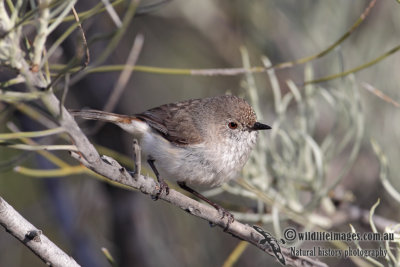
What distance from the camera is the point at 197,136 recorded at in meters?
2.84

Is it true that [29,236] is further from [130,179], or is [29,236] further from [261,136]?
[261,136]

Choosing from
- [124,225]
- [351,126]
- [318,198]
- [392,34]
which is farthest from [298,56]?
[124,225]

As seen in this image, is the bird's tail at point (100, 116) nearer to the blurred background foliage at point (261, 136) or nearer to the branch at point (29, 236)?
the blurred background foliage at point (261, 136)

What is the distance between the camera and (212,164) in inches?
105

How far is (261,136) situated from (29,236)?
158 cm

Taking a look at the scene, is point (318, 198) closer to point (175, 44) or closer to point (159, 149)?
point (159, 149)

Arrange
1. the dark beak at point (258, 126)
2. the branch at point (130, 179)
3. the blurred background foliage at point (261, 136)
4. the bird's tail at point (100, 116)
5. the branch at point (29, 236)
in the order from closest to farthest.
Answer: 1. the branch at point (130, 179)
2. the branch at point (29, 236)
3. the bird's tail at point (100, 116)
4. the dark beak at point (258, 126)
5. the blurred background foliage at point (261, 136)

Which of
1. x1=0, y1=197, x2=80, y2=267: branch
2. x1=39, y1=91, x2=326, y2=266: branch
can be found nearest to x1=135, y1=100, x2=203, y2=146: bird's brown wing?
x1=39, y1=91, x2=326, y2=266: branch

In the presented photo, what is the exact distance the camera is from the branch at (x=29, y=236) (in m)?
1.64

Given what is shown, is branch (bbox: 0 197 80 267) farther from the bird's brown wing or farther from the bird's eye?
the bird's eye

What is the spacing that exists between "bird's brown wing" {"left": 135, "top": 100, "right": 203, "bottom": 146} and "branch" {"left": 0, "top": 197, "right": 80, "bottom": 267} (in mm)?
1231

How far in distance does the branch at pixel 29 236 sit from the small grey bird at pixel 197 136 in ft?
3.01

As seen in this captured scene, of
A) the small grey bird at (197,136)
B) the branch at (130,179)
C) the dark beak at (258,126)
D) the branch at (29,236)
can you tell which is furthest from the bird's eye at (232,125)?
the branch at (29,236)

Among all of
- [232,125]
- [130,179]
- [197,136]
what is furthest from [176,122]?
[130,179]
